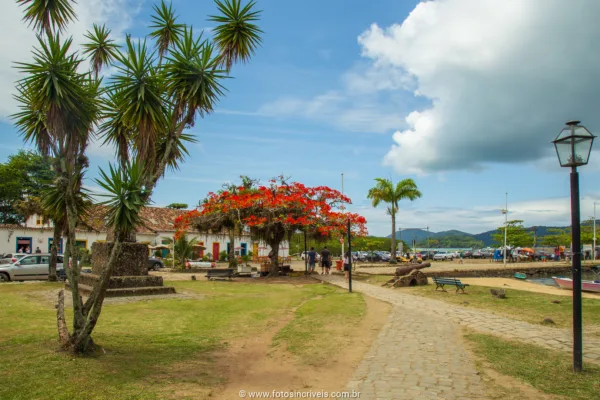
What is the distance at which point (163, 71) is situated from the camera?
6.76m

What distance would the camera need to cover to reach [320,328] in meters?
8.39

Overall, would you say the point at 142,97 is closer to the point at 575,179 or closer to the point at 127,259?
the point at 575,179

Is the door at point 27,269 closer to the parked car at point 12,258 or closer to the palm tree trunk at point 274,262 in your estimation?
the parked car at point 12,258

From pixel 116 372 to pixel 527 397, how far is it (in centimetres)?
470

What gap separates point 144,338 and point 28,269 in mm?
15219

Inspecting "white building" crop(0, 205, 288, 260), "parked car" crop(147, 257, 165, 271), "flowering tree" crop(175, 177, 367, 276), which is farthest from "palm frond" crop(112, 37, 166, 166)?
"parked car" crop(147, 257, 165, 271)

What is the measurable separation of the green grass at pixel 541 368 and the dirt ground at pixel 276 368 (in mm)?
1873

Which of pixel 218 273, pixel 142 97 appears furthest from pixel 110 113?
pixel 218 273

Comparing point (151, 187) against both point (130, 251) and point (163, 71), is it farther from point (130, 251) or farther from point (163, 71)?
point (130, 251)

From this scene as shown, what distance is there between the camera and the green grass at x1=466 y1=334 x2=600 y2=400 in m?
4.76

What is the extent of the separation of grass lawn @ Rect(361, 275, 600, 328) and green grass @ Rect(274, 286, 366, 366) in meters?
3.13

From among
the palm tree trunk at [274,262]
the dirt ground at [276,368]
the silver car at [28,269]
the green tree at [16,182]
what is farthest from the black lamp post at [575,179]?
the green tree at [16,182]

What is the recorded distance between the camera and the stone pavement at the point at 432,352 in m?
4.89

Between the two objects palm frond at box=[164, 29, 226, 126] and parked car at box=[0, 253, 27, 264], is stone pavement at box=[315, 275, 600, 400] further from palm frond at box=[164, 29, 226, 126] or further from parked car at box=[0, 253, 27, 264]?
parked car at box=[0, 253, 27, 264]
